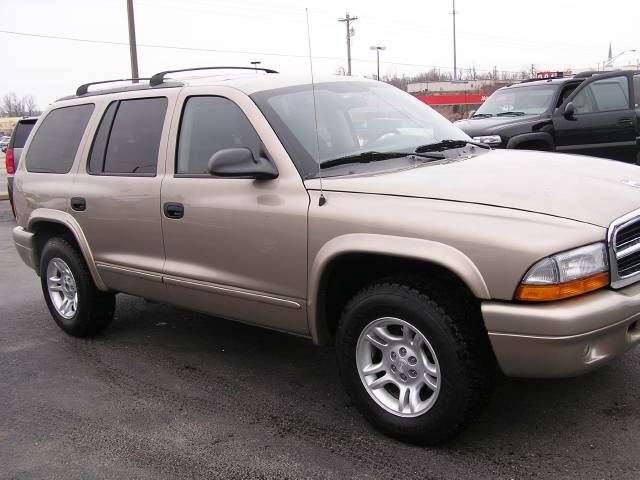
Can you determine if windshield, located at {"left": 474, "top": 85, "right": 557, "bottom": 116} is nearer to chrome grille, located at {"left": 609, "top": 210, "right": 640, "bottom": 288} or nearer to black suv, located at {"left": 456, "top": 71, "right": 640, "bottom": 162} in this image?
black suv, located at {"left": 456, "top": 71, "right": 640, "bottom": 162}

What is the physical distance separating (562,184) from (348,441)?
1642 millimetres

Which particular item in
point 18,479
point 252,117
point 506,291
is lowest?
point 18,479

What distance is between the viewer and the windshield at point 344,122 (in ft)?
11.9

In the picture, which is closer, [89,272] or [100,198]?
[100,198]

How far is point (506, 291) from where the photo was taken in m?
2.73

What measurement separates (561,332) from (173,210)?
2386 mm

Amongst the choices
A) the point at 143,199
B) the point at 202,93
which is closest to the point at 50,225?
the point at 143,199

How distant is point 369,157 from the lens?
3.67m

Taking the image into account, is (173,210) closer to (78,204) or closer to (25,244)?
(78,204)

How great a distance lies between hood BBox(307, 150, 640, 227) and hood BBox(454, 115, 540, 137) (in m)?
4.88

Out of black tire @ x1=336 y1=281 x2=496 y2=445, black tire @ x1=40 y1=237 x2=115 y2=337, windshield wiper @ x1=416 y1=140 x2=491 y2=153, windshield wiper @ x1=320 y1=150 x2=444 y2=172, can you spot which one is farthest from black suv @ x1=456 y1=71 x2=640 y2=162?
black tire @ x1=336 y1=281 x2=496 y2=445

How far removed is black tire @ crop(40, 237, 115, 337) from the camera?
4.90 metres

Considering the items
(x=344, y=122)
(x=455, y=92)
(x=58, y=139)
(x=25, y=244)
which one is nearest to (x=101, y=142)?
(x=58, y=139)

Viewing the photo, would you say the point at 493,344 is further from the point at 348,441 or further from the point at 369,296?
the point at 348,441
